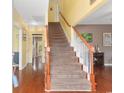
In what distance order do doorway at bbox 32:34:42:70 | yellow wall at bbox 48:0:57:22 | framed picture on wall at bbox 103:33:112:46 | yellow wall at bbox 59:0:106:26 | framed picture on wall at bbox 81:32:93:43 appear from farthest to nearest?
1. doorway at bbox 32:34:42:70
2. yellow wall at bbox 48:0:57:22
3. framed picture on wall at bbox 103:33:112:46
4. framed picture on wall at bbox 81:32:93:43
5. yellow wall at bbox 59:0:106:26

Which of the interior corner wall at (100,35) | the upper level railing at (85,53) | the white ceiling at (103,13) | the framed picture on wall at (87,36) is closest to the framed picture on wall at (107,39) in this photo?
the interior corner wall at (100,35)

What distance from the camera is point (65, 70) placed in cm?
688

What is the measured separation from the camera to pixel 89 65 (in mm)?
6402

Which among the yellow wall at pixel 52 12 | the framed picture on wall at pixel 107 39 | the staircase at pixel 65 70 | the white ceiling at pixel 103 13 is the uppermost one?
the yellow wall at pixel 52 12

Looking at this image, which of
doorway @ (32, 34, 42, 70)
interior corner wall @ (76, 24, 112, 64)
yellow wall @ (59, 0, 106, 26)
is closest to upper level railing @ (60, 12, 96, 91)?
yellow wall @ (59, 0, 106, 26)

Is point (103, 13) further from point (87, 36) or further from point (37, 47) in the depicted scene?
point (37, 47)

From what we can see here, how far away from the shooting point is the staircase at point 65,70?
20.3ft

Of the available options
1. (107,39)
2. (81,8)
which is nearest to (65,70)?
(81,8)

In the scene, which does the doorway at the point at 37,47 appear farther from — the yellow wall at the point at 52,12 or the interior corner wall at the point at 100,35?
the interior corner wall at the point at 100,35

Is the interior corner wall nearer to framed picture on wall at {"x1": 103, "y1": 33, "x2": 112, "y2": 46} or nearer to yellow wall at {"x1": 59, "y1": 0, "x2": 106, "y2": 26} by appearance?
framed picture on wall at {"x1": 103, "y1": 33, "x2": 112, "y2": 46}

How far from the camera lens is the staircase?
243 inches
